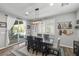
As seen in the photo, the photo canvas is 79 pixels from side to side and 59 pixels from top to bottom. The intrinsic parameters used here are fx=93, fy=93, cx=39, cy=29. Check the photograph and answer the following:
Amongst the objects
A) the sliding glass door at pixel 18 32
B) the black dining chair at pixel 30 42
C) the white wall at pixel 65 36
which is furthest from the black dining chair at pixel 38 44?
the white wall at pixel 65 36

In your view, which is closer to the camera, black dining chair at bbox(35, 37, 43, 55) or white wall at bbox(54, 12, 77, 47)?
white wall at bbox(54, 12, 77, 47)

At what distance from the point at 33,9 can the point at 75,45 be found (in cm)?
106

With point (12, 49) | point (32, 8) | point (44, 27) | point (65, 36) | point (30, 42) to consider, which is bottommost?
point (12, 49)

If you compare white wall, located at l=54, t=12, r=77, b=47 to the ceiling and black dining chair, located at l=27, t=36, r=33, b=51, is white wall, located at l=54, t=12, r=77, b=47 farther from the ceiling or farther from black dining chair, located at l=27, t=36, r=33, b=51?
black dining chair, located at l=27, t=36, r=33, b=51

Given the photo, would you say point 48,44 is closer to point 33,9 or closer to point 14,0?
point 33,9

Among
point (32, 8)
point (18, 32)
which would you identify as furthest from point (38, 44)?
A: point (32, 8)

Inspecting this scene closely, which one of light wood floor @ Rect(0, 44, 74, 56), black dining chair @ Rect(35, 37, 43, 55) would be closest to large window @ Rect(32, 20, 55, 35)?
black dining chair @ Rect(35, 37, 43, 55)

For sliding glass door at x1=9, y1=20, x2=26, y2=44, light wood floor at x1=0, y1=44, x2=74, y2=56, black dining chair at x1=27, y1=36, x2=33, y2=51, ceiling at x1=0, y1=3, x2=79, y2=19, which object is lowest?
light wood floor at x1=0, y1=44, x2=74, y2=56

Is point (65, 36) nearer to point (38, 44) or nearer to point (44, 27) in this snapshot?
point (44, 27)

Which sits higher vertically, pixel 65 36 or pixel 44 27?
pixel 44 27

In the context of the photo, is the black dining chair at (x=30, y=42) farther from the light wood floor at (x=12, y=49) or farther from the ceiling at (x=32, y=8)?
the ceiling at (x=32, y=8)

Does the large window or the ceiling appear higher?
the ceiling

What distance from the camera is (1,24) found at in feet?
5.85

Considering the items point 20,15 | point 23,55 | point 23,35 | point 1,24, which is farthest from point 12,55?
point 20,15
